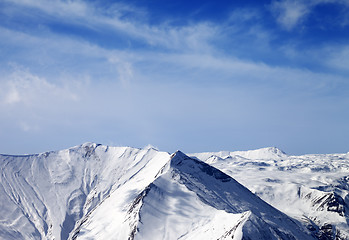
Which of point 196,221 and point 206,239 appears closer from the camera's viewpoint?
point 206,239

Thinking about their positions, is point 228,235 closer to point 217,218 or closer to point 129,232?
point 217,218

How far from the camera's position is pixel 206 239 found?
6781 inches

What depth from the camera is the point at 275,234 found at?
623 ft

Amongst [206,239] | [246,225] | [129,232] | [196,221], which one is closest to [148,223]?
[129,232]

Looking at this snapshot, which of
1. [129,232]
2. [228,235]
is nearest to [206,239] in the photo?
[228,235]

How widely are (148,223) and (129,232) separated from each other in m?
9.64

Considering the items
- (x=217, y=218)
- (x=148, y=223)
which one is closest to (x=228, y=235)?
(x=217, y=218)

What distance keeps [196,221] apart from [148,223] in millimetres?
22480

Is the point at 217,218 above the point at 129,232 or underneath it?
above

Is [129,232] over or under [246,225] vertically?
under

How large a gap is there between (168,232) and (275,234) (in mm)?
47874

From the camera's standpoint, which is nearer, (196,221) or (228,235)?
(228,235)

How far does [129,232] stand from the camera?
196875 mm

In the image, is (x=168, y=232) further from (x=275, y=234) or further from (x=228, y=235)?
(x=275, y=234)
